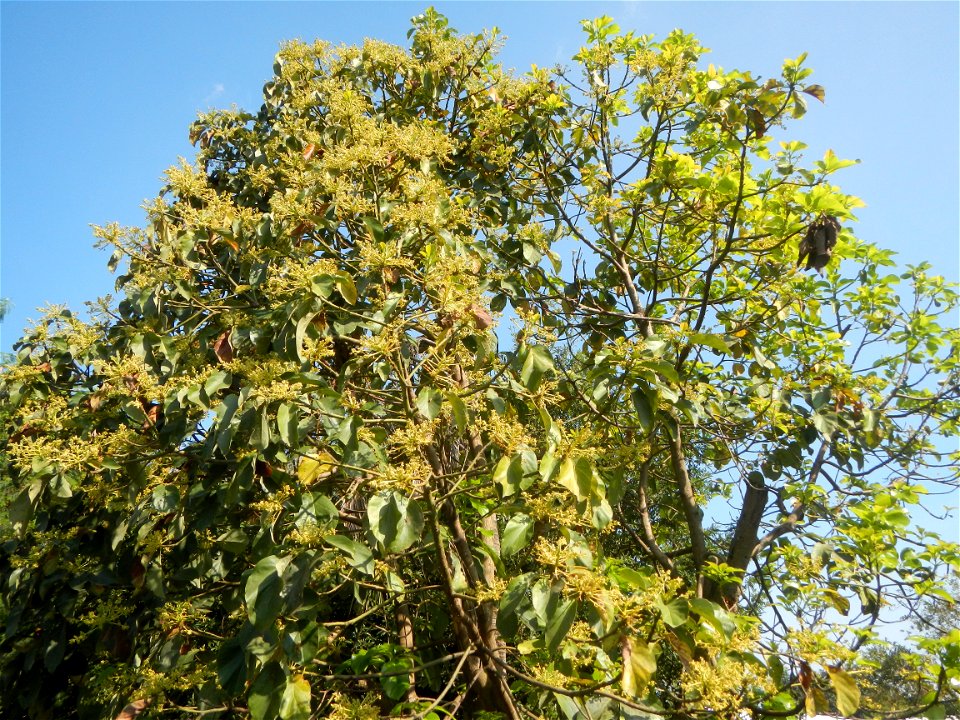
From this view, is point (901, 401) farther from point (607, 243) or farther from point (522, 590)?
point (522, 590)

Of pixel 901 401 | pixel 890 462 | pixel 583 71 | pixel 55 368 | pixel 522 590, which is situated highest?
pixel 583 71

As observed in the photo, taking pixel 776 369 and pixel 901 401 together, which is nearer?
pixel 776 369

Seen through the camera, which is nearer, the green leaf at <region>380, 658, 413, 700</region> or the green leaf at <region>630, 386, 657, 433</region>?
the green leaf at <region>630, 386, 657, 433</region>

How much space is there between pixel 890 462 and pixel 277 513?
3.04m

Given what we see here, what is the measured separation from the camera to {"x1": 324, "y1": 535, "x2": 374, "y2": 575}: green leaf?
1.58m

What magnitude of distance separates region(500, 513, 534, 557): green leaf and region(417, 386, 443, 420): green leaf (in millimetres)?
320

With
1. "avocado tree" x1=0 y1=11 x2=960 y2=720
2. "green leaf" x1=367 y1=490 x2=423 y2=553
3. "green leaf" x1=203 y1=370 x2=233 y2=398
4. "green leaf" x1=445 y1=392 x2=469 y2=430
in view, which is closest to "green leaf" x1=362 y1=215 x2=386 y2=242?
"avocado tree" x1=0 y1=11 x2=960 y2=720

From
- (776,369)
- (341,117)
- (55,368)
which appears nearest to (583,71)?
(341,117)

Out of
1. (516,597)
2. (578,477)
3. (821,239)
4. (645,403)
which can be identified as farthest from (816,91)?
(516,597)

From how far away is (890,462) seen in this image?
338 centimetres

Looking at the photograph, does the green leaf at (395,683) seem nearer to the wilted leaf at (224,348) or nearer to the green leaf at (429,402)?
the green leaf at (429,402)

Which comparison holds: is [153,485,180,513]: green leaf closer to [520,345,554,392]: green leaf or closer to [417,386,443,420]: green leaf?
[417,386,443,420]: green leaf

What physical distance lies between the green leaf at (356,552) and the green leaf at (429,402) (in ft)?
1.15

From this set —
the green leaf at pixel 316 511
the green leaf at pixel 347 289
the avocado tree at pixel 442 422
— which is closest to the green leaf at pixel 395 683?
the avocado tree at pixel 442 422
